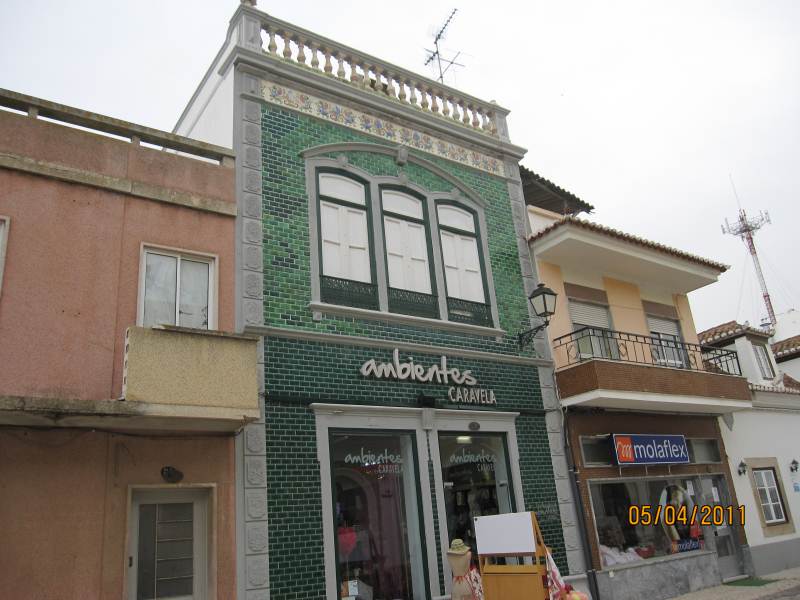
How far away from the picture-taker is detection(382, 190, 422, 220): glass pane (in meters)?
11.9

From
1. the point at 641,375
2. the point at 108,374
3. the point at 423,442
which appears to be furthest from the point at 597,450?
the point at 108,374

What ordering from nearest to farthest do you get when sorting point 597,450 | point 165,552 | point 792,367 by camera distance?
1. point 165,552
2. point 597,450
3. point 792,367

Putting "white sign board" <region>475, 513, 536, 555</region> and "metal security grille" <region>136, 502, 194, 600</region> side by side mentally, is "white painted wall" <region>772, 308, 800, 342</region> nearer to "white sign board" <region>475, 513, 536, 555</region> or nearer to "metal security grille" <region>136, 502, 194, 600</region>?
"white sign board" <region>475, 513, 536, 555</region>

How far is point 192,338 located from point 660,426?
33.6 ft

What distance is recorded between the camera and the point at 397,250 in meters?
11.7

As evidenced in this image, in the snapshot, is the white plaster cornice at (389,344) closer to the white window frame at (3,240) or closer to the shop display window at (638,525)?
the shop display window at (638,525)

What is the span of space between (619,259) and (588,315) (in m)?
1.40

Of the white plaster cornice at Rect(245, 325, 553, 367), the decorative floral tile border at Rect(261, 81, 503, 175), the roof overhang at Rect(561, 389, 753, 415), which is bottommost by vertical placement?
the roof overhang at Rect(561, 389, 753, 415)

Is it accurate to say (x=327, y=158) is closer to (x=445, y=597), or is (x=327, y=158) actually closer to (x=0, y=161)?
(x=0, y=161)

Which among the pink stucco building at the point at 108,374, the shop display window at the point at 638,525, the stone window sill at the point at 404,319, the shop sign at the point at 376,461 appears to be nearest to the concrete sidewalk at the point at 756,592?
the shop display window at the point at 638,525

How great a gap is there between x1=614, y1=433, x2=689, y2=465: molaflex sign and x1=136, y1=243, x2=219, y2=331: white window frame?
7.86m

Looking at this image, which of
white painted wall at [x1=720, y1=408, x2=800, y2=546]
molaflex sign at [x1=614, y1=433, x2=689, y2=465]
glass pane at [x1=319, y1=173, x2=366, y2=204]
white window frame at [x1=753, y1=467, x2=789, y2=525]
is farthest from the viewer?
white window frame at [x1=753, y1=467, x2=789, y2=525]

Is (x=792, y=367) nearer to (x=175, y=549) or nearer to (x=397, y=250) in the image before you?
(x=397, y=250)

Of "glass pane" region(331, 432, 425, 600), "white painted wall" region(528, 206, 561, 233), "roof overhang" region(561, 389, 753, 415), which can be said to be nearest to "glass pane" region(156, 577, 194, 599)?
"glass pane" region(331, 432, 425, 600)
